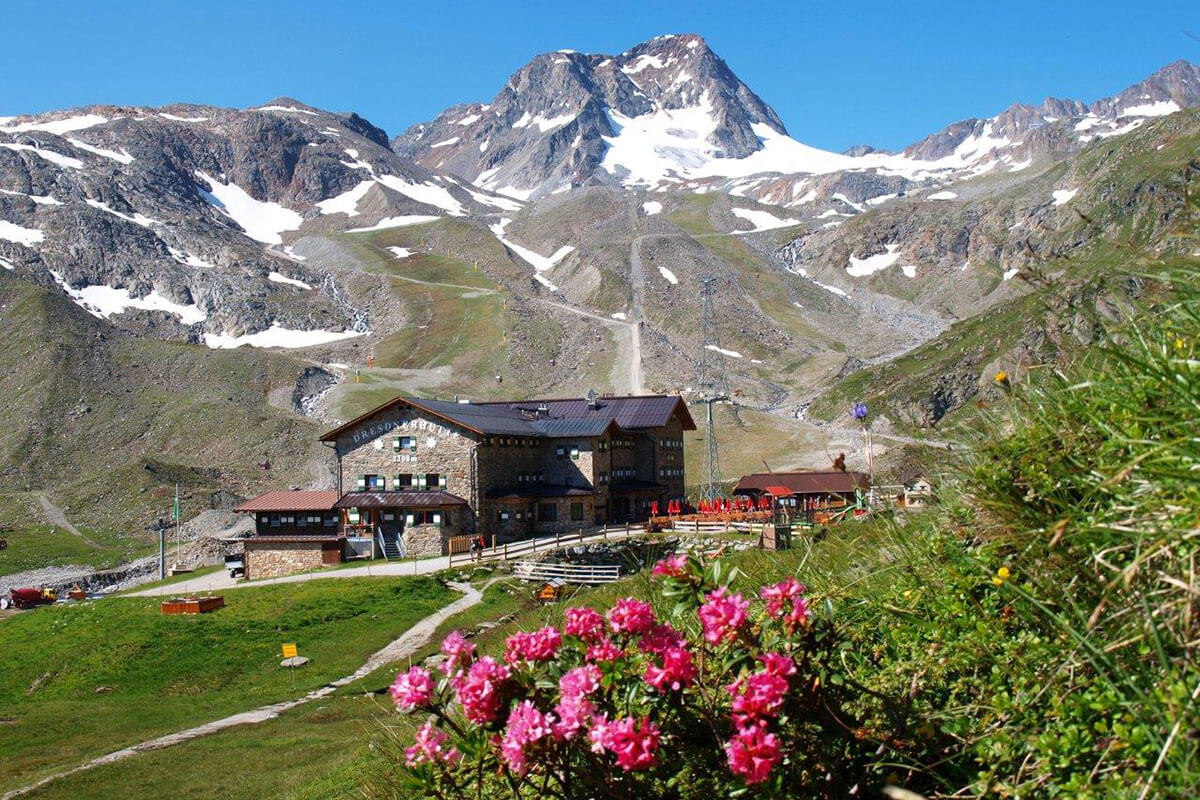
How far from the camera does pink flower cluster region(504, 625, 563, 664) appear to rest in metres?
4.47

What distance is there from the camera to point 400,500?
1913 inches

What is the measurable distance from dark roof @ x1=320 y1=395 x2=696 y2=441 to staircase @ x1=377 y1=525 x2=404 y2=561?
6463 millimetres

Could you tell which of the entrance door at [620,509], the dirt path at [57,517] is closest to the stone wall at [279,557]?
the entrance door at [620,509]

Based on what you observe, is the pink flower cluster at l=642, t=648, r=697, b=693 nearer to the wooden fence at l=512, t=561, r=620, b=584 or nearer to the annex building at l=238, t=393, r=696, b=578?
the wooden fence at l=512, t=561, r=620, b=584

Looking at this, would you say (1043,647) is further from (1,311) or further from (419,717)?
(1,311)

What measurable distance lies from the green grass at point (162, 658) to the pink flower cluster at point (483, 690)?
684 inches

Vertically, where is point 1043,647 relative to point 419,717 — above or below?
above

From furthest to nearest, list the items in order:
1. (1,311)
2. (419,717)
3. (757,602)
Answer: (1,311), (419,717), (757,602)

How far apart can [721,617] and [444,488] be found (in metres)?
46.7

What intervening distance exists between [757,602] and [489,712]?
3.55m

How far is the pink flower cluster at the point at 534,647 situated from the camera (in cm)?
447

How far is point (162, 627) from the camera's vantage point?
105ft

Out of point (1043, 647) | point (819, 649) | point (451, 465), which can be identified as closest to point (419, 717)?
point (819, 649)

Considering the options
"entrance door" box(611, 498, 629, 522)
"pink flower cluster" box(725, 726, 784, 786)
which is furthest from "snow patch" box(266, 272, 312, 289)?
"pink flower cluster" box(725, 726, 784, 786)
